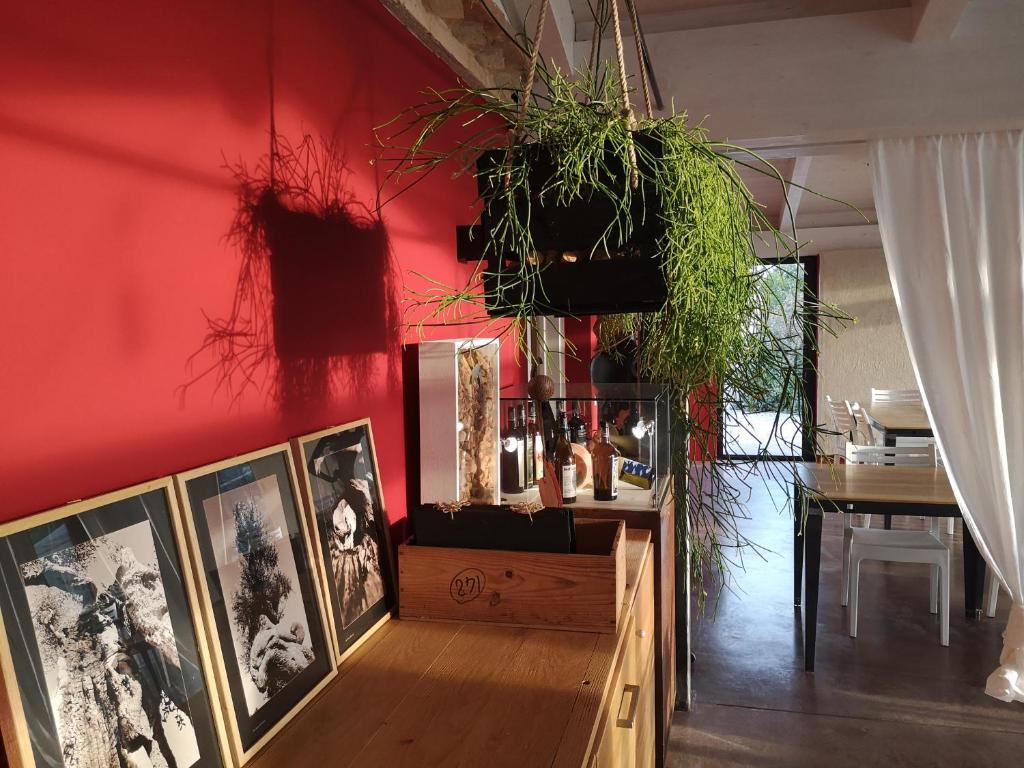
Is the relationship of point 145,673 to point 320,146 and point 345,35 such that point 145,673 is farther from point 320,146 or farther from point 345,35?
point 345,35

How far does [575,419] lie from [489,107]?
126 cm

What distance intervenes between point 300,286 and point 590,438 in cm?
113

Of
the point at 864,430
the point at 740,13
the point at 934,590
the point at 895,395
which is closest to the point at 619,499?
the point at 740,13

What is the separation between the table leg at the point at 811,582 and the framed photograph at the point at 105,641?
3.02m

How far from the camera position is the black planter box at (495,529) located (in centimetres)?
173

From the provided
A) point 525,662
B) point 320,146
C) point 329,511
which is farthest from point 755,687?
point 320,146

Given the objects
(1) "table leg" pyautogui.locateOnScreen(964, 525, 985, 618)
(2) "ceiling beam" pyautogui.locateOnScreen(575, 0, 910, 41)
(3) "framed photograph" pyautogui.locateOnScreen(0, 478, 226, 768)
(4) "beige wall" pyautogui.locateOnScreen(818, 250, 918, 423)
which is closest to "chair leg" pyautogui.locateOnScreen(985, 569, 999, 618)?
(1) "table leg" pyautogui.locateOnScreen(964, 525, 985, 618)

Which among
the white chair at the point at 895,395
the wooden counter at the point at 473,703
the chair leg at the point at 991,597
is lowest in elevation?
the chair leg at the point at 991,597

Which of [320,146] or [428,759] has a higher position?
[320,146]

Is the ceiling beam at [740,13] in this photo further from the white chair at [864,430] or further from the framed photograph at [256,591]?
the white chair at [864,430]

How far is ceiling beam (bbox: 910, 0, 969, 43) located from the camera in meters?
2.79

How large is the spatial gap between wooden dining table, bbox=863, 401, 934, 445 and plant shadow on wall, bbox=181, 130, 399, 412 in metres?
4.78

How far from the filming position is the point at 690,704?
10.7ft

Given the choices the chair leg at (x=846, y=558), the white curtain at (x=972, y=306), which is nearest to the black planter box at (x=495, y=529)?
the white curtain at (x=972, y=306)
